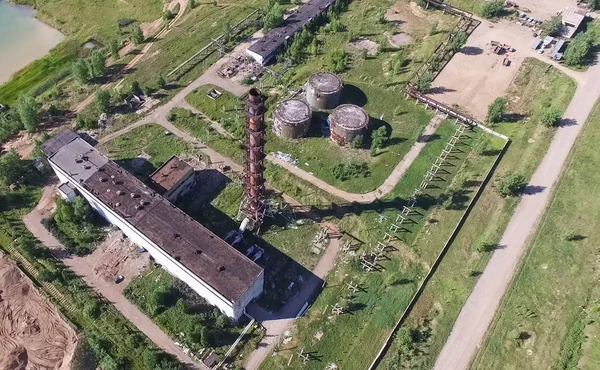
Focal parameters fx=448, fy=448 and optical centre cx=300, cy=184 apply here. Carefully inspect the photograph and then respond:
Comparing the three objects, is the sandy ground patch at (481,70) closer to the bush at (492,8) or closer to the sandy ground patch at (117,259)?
the bush at (492,8)

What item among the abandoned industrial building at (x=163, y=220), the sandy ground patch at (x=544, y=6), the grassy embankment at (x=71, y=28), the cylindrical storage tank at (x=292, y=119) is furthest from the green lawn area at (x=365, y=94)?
the grassy embankment at (x=71, y=28)

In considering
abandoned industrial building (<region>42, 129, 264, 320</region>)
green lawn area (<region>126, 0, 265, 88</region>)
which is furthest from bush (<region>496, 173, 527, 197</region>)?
green lawn area (<region>126, 0, 265, 88</region>)

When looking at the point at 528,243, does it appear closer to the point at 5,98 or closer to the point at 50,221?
the point at 50,221

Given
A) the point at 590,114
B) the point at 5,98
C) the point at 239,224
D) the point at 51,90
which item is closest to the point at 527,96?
the point at 590,114

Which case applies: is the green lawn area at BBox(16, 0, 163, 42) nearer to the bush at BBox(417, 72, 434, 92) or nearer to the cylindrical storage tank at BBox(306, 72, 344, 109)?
the cylindrical storage tank at BBox(306, 72, 344, 109)

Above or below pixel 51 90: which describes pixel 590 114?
below
